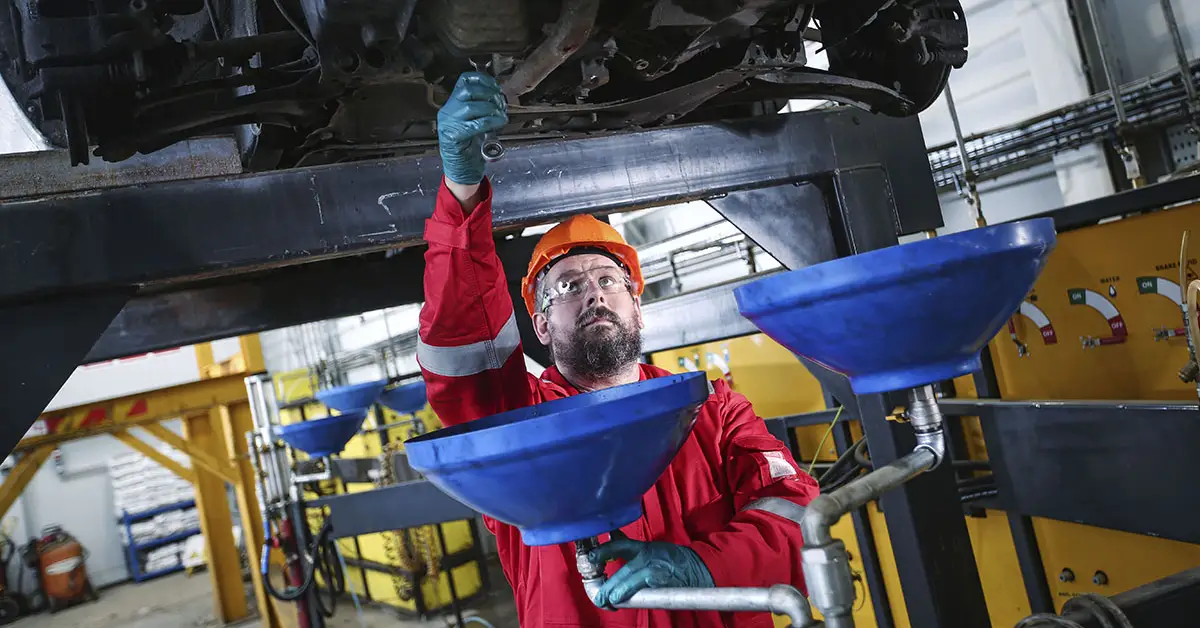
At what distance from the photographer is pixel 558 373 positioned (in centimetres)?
212

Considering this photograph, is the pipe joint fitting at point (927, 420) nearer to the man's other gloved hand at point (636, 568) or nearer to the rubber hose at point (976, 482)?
the man's other gloved hand at point (636, 568)

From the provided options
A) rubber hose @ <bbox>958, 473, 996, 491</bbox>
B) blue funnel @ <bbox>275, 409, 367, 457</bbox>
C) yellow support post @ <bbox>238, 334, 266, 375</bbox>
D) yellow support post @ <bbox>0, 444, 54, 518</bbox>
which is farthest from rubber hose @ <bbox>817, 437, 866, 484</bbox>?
yellow support post @ <bbox>0, 444, 54, 518</bbox>

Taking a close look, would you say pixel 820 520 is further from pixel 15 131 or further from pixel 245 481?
pixel 245 481

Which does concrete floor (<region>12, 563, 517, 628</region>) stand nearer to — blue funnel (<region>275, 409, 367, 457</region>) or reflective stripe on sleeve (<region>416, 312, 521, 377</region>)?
blue funnel (<region>275, 409, 367, 457</region>)

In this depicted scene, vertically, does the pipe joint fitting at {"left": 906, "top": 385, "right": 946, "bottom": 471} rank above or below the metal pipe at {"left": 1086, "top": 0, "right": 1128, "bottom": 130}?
below

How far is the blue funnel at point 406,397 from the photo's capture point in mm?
4758

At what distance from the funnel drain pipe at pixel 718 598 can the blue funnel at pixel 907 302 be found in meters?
0.36

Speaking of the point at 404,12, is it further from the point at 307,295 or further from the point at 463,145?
the point at 307,295

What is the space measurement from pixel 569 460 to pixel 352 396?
381 centimetres

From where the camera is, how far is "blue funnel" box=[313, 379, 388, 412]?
443cm

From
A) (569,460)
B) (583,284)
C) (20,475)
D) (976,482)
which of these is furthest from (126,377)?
(569,460)

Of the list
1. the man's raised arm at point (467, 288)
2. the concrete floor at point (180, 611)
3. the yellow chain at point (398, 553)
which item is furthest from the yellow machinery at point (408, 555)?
the man's raised arm at point (467, 288)

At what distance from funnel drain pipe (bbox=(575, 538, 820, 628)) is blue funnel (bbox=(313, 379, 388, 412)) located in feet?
11.5

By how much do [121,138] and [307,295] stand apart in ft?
5.35
